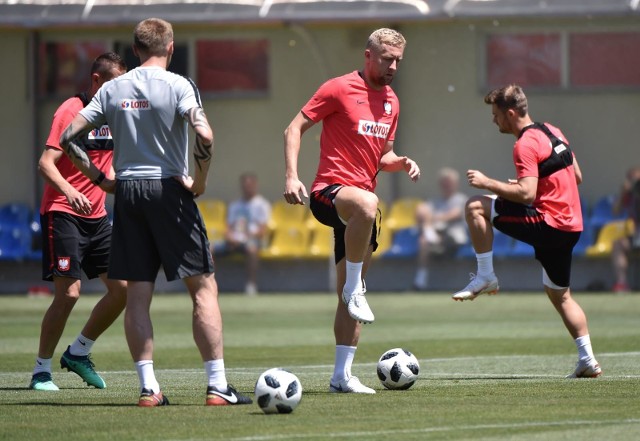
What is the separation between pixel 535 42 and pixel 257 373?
47.9 ft

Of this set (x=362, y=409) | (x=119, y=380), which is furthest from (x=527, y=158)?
(x=119, y=380)

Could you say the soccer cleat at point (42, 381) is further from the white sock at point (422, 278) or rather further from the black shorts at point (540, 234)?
the white sock at point (422, 278)

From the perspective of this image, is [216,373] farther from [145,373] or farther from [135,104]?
[135,104]

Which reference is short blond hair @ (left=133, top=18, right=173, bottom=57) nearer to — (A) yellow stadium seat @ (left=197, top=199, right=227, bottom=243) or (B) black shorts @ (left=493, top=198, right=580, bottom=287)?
(B) black shorts @ (left=493, top=198, right=580, bottom=287)

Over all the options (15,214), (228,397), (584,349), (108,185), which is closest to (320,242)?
(15,214)

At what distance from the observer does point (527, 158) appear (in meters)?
9.88

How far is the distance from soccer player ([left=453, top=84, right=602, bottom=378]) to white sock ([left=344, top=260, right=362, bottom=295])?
4.06 ft

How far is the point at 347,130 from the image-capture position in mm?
9258

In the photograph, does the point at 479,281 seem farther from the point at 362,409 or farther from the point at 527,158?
the point at 362,409

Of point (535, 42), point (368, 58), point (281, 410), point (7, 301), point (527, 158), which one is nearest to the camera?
point (281, 410)

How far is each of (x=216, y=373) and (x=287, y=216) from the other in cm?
1690

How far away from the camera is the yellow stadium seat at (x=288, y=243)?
24.6m

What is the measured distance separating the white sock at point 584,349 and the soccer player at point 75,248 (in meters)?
3.33

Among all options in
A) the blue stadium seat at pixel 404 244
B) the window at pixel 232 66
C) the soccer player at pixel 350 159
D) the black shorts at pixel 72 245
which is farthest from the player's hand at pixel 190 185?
the window at pixel 232 66
